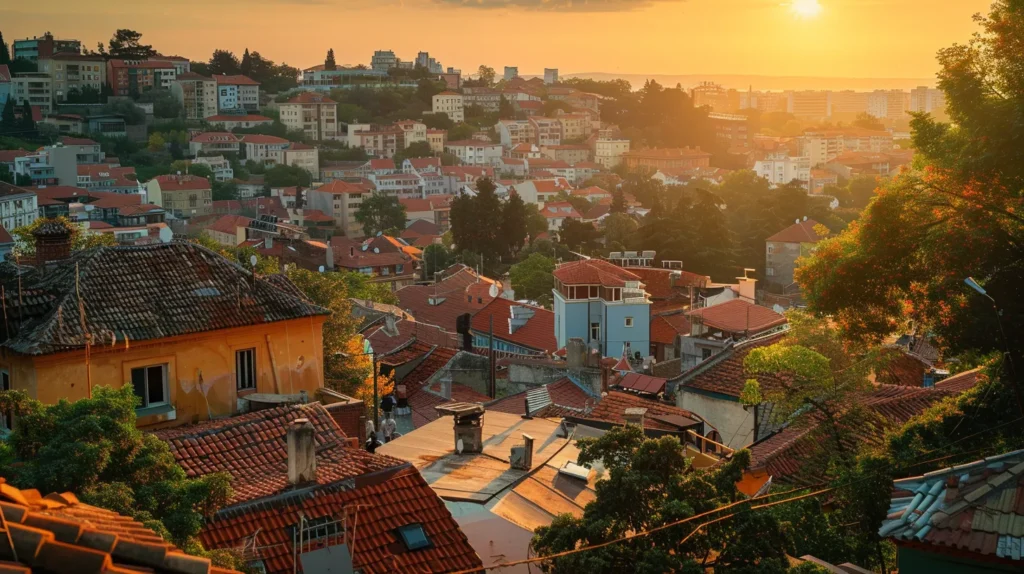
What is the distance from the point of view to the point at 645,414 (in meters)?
13.3

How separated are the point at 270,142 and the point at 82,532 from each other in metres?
99.7

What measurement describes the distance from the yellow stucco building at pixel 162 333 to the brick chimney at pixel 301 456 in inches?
108

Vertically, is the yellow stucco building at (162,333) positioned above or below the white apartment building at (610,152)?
above

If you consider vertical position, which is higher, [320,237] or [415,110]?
[415,110]

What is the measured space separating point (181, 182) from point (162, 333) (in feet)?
246

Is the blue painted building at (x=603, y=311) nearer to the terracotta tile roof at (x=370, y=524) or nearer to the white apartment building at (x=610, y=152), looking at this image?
the terracotta tile roof at (x=370, y=524)

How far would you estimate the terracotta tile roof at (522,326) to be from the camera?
101 feet

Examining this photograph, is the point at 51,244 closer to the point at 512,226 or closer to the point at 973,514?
the point at 973,514

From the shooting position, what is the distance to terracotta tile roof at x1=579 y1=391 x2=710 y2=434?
43.2ft

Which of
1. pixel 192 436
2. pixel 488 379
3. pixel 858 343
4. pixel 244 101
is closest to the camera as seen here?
pixel 192 436

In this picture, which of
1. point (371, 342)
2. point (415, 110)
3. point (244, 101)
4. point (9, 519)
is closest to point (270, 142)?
point (244, 101)

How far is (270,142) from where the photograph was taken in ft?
329

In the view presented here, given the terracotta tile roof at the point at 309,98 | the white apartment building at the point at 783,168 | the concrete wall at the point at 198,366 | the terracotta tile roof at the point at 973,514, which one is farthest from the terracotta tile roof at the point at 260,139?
the terracotta tile roof at the point at 973,514

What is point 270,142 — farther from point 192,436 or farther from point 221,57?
point 192,436
